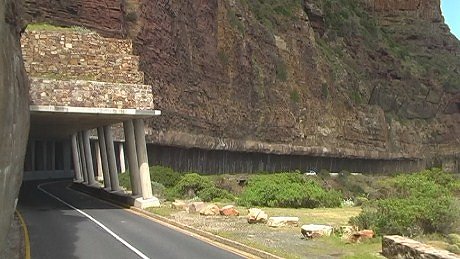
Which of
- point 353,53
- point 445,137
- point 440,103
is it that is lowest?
point 445,137

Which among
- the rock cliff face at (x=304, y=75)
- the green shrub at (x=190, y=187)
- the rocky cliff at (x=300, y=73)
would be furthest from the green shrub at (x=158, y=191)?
the rock cliff face at (x=304, y=75)

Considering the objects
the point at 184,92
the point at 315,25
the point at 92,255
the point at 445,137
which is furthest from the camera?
the point at 445,137

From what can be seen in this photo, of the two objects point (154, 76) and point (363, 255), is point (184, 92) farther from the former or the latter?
point (363, 255)

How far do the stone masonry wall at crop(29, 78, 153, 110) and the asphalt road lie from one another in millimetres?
5148

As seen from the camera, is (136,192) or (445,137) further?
(445,137)

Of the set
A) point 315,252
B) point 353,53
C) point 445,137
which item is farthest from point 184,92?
point 445,137

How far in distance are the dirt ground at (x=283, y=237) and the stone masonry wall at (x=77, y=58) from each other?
847 centimetres

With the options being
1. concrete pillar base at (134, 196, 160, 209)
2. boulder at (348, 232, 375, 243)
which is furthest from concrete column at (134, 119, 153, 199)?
boulder at (348, 232, 375, 243)

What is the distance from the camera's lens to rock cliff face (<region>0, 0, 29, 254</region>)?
30.3 ft

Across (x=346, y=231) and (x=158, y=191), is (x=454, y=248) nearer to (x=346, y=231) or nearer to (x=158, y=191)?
(x=346, y=231)

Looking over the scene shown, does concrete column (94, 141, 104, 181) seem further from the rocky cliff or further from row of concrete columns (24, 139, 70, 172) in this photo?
row of concrete columns (24, 139, 70, 172)

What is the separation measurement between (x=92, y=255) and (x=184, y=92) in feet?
161

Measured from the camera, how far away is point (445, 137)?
114m

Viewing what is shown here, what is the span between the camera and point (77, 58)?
29375mm
